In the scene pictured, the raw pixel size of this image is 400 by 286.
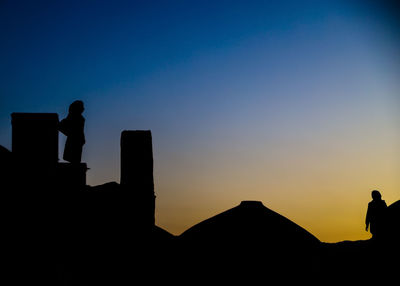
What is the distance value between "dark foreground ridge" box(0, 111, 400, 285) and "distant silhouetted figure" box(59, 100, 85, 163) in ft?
1.02

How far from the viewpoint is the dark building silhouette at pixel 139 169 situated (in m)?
8.16

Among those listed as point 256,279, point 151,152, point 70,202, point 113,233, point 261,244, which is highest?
point 151,152

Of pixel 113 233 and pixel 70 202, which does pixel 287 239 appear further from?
pixel 70 202

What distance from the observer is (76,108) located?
853 centimetres

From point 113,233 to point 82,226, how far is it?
2.11 ft

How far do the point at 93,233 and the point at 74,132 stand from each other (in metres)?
2.07

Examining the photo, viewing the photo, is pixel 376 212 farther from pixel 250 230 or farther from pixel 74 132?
pixel 74 132

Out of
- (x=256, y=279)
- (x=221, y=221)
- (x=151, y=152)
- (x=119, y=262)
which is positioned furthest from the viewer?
(x=221, y=221)

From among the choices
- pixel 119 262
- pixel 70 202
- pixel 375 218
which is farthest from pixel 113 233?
pixel 375 218

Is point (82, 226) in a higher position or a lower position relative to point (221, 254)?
higher

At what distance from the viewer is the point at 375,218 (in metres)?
13.1

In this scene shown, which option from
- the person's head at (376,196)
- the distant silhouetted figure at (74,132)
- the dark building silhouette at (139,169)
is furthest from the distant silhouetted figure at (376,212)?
the distant silhouetted figure at (74,132)

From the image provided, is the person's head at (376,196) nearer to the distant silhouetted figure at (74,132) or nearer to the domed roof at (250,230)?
the domed roof at (250,230)

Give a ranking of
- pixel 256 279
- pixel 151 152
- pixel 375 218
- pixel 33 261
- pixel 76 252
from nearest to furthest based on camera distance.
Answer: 1. pixel 33 261
2. pixel 76 252
3. pixel 151 152
4. pixel 256 279
5. pixel 375 218
